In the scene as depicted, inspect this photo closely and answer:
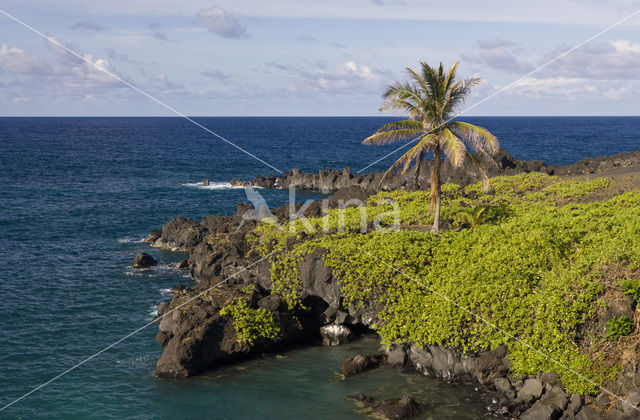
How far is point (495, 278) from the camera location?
1065 inches

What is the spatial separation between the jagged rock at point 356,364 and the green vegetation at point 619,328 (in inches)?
425

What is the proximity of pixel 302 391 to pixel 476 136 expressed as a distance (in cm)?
1683

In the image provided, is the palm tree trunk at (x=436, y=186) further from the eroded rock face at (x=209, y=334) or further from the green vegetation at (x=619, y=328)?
the green vegetation at (x=619, y=328)

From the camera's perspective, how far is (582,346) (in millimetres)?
23812

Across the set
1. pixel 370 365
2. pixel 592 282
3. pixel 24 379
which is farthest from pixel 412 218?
pixel 24 379

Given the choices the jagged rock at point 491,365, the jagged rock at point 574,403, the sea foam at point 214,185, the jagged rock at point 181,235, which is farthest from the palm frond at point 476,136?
the sea foam at point 214,185

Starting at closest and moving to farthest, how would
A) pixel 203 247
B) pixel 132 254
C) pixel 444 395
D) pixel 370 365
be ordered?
pixel 444 395, pixel 370 365, pixel 203 247, pixel 132 254

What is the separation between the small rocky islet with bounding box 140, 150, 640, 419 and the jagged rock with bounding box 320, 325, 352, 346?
55mm

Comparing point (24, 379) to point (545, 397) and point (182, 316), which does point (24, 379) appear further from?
point (545, 397)

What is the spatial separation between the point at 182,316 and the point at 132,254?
2291cm

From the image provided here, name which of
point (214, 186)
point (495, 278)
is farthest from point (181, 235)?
point (214, 186)

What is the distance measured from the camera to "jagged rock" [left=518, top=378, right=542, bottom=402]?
2370 centimetres

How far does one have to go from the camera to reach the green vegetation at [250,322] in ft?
97.6

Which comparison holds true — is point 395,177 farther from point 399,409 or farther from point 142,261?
point 399,409
